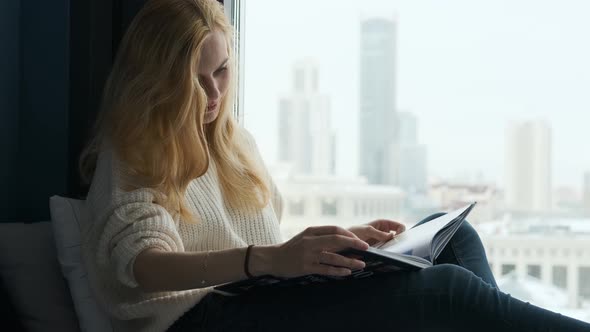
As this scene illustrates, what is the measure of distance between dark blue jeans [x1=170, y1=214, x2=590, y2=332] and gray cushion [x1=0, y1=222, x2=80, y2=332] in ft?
0.95

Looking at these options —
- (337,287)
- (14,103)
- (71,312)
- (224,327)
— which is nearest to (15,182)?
(14,103)

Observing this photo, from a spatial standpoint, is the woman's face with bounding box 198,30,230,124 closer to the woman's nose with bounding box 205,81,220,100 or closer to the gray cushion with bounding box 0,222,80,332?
the woman's nose with bounding box 205,81,220,100

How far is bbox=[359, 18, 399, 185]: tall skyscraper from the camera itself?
4.04m

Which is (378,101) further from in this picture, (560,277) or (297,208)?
(560,277)

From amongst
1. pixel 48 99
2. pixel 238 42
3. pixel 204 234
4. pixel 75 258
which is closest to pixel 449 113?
pixel 238 42

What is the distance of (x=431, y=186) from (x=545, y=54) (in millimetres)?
1008

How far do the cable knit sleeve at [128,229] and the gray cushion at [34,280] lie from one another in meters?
0.16

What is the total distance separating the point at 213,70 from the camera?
1.44m

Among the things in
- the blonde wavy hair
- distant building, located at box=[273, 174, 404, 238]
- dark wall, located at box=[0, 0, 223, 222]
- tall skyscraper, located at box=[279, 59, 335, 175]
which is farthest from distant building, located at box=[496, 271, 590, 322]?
the blonde wavy hair

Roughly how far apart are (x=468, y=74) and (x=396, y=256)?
10.1ft

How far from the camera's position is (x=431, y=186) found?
4297mm

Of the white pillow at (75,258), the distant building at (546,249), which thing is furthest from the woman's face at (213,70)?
the distant building at (546,249)

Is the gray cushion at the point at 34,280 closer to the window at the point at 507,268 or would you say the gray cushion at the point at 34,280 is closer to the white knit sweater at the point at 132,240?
the white knit sweater at the point at 132,240

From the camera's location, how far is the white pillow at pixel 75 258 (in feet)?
4.44
